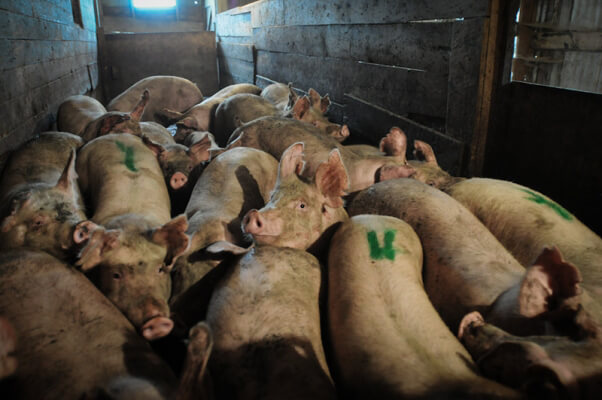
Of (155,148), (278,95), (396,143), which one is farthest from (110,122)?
(278,95)

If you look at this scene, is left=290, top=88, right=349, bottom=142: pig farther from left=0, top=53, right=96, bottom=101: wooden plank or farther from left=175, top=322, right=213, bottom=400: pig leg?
left=175, top=322, right=213, bottom=400: pig leg

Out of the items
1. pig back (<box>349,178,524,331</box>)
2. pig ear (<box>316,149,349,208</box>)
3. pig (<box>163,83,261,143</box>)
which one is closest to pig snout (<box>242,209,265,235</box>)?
pig ear (<box>316,149,349,208</box>)

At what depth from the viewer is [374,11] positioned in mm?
4770

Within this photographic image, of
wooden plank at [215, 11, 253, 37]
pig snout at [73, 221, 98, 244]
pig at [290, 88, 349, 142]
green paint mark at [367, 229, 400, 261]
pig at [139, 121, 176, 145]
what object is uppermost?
wooden plank at [215, 11, 253, 37]

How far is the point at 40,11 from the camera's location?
15.4 feet

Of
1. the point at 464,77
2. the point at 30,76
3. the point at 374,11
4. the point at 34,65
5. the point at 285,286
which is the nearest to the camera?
the point at 285,286

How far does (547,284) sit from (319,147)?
252 centimetres

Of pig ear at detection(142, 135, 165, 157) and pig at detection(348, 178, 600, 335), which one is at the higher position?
pig ear at detection(142, 135, 165, 157)

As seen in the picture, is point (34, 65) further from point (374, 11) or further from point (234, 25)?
point (234, 25)

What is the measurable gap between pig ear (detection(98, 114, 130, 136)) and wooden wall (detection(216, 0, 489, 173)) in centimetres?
264

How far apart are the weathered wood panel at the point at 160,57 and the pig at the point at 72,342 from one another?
8868 millimetres

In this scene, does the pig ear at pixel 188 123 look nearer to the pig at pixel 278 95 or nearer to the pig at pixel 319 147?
the pig at pixel 278 95

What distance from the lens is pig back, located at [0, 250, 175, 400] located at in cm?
163

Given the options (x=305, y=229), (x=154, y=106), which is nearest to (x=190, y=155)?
(x=305, y=229)
